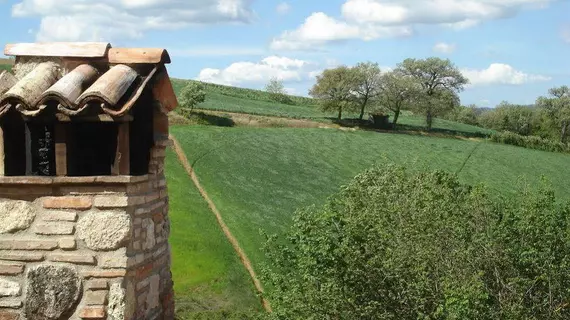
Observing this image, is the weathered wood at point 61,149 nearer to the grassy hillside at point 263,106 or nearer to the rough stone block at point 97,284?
the rough stone block at point 97,284

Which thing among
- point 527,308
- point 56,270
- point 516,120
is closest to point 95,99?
point 56,270

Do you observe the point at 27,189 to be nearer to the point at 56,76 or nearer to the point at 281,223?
the point at 56,76

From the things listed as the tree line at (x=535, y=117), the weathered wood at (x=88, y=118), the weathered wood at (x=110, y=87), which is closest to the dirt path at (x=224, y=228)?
the weathered wood at (x=110, y=87)

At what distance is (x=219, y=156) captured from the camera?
42406mm

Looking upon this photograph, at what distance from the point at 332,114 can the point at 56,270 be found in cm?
6950

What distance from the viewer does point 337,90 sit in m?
68.8

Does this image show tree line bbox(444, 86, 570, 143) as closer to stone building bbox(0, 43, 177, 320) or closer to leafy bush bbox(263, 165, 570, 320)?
leafy bush bbox(263, 165, 570, 320)

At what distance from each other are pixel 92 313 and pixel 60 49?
209 cm

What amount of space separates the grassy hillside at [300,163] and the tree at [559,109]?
27226 mm

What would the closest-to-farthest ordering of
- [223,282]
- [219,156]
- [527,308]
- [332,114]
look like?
[527,308], [223,282], [219,156], [332,114]

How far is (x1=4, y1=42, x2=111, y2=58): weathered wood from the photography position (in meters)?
4.84

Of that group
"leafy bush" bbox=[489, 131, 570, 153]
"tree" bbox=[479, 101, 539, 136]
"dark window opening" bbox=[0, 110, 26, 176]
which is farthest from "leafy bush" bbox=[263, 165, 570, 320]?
"tree" bbox=[479, 101, 539, 136]

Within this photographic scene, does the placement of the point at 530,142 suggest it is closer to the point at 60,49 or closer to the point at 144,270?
the point at 144,270

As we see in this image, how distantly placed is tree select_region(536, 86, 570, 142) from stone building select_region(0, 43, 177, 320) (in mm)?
→ 94880
